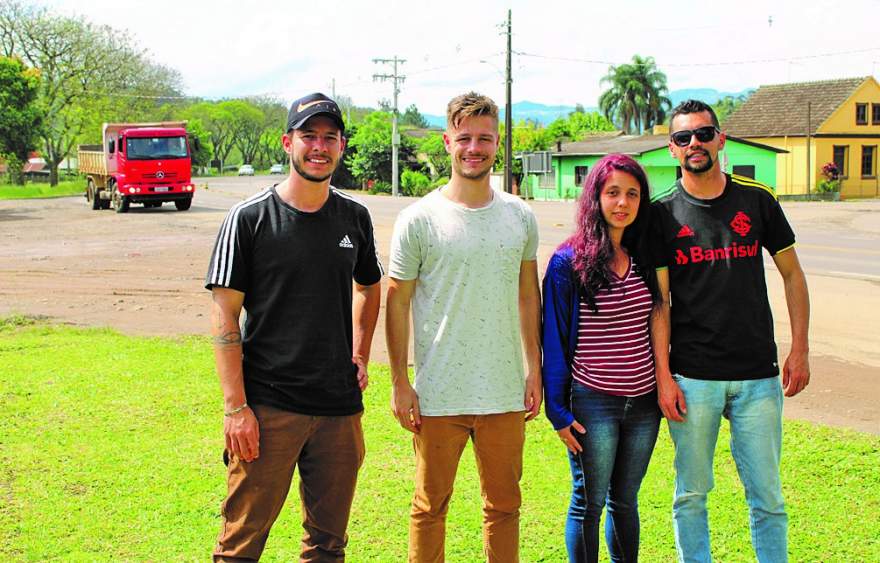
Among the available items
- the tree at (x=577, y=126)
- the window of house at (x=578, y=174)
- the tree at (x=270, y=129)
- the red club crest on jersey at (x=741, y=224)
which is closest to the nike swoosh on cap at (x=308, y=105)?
the red club crest on jersey at (x=741, y=224)

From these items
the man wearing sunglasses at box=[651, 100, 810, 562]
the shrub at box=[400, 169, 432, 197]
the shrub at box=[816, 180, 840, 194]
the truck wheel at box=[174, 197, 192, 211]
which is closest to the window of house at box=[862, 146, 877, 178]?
the shrub at box=[816, 180, 840, 194]

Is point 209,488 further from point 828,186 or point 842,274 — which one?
point 828,186

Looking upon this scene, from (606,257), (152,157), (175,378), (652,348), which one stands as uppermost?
(152,157)

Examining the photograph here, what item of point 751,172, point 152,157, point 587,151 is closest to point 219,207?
point 152,157

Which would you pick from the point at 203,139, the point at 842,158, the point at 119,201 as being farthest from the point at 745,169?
the point at 203,139

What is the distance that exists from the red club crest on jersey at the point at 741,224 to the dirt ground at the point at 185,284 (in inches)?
140

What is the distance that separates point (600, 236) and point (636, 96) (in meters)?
78.6

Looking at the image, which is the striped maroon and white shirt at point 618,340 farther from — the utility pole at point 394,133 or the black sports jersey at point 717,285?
the utility pole at point 394,133

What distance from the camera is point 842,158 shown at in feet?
164

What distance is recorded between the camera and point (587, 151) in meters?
48.9

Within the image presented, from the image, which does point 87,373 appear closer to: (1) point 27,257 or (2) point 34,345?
(2) point 34,345

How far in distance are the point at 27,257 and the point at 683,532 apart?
18739mm

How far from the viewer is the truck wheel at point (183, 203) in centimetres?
3419

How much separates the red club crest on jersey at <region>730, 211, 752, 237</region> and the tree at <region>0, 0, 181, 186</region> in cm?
5797
